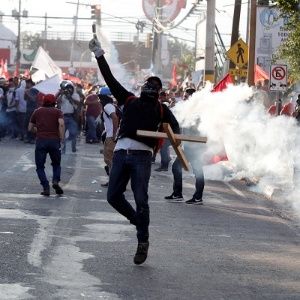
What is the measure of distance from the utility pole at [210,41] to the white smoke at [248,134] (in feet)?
56.5

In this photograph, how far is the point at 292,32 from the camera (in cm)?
2327

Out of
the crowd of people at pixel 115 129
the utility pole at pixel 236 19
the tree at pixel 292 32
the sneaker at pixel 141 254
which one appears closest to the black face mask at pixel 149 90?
the crowd of people at pixel 115 129

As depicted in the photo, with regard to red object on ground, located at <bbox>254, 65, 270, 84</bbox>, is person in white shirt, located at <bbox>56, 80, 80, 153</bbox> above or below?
below

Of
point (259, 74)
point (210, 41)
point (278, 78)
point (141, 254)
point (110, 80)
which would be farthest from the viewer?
point (210, 41)

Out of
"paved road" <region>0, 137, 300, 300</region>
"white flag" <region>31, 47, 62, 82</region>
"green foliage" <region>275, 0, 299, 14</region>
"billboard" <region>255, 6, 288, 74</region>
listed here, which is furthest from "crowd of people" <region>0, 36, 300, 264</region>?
"white flag" <region>31, 47, 62, 82</region>

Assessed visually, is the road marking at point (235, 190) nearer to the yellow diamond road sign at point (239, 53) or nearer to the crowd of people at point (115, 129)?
the crowd of people at point (115, 129)

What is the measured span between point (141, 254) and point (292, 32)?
13.1 meters

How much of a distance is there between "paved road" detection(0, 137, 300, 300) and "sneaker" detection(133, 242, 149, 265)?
0.19ft

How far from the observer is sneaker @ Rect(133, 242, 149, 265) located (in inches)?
428

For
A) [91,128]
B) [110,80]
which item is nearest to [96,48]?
[110,80]

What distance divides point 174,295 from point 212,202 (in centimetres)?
874

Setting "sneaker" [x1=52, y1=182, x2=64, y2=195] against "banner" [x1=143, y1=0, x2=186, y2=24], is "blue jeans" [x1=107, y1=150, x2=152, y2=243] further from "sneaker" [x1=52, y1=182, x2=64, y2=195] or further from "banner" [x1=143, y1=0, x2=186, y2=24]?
"banner" [x1=143, y1=0, x2=186, y2=24]

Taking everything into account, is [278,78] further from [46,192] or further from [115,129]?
[46,192]

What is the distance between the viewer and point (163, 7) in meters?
74.7
